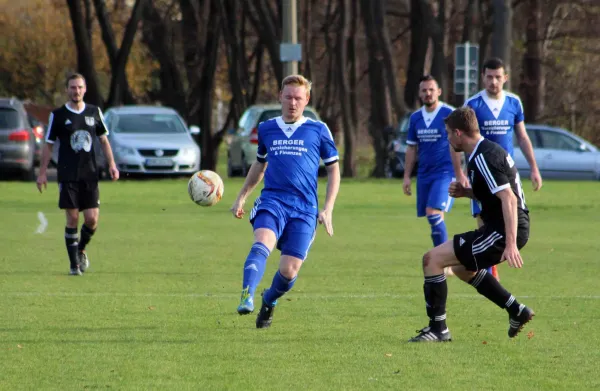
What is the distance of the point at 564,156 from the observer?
105ft

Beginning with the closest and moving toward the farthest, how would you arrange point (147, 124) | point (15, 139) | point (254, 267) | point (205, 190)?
point (254, 267)
point (205, 190)
point (15, 139)
point (147, 124)

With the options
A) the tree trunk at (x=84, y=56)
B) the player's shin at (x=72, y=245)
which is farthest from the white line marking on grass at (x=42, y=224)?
the tree trunk at (x=84, y=56)

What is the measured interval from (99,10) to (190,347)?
30.4m

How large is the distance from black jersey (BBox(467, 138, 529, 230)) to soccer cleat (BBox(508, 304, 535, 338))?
0.62 m

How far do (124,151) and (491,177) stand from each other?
2209 centimetres

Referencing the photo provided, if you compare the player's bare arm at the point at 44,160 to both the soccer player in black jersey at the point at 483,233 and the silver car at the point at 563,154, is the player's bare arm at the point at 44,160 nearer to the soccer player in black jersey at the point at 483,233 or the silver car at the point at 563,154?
the soccer player in black jersey at the point at 483,233

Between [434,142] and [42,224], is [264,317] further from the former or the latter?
[42,224]

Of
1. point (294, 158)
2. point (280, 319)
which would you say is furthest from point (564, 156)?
point (294, 158)

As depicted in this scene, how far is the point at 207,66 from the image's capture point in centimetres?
3962

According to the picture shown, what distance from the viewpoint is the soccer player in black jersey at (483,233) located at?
817 cm

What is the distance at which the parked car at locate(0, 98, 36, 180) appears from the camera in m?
29.4

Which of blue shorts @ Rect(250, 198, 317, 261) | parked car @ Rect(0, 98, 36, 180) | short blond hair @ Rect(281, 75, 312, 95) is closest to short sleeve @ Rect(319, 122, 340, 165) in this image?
short blond hair @ Rect(281, 75, 312, 95)

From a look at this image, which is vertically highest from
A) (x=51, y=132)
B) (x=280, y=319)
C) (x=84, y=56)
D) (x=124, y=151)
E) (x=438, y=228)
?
(x=51, y=132)

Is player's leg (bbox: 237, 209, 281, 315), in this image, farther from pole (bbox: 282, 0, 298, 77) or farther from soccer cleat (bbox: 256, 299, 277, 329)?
pole (bbox: 282, 0, 298, 77)
